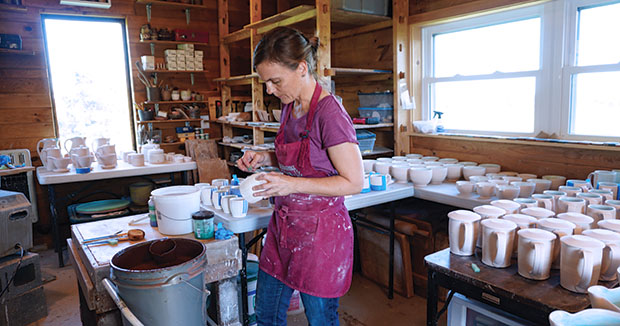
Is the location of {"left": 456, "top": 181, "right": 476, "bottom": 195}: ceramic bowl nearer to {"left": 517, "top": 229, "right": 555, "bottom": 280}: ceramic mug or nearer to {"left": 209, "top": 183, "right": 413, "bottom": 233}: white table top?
{"left": 209, "top": 183, "right": 413, "bottom": 233}: white table top

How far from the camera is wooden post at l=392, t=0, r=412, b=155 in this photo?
3578 mm

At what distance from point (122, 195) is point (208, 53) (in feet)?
6.70

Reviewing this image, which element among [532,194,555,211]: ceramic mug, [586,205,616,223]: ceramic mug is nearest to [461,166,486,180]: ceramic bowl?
[532,194,555,211]: ceramic mug

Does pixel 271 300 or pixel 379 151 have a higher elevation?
pixel 379 151

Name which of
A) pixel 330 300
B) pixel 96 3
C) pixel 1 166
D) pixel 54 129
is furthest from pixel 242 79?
pixel 330 300

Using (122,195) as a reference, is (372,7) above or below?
above

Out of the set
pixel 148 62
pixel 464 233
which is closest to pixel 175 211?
pixel 464 233

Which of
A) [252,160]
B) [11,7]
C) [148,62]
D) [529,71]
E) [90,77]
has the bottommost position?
[252,160]

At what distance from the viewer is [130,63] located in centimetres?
487

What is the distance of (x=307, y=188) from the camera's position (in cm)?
156

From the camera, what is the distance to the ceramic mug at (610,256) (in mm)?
1423

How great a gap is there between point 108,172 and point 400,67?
109 inches

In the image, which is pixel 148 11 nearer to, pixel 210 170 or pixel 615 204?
pixel 210 170

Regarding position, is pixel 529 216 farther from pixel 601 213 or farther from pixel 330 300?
pixel 330 300
